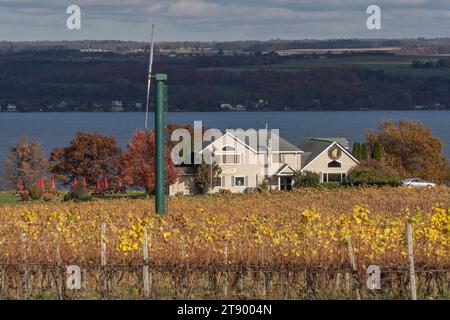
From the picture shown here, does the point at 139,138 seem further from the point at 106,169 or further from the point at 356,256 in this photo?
the point at 356,256

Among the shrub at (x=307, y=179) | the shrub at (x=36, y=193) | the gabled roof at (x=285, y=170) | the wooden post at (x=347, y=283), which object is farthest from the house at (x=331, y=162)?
the wooden post at (x=347, y=283)

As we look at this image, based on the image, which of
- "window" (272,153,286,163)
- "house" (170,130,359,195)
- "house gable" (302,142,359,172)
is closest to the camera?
"house" (170,130,359,195)

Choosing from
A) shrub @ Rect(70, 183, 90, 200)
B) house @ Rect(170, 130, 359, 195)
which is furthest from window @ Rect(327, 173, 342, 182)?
shrub @ Rect(70, 183, 90, 200)

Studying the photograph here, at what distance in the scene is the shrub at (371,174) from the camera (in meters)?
72.8

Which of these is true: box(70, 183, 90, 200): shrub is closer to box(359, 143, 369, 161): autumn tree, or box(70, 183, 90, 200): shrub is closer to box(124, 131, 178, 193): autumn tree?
box(124, 131, 178, 193): autumn tree

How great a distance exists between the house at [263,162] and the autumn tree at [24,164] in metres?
22.8

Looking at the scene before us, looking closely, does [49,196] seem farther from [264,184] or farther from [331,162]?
[331,162]

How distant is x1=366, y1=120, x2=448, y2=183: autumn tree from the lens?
9094 cm

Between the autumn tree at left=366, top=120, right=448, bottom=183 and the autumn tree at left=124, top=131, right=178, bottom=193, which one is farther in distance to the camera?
the autumn tree at left=366, top=120, right=448, bottom=183

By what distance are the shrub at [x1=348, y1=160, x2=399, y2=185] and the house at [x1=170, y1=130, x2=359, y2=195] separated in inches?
139

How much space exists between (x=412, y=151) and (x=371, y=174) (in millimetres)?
17256

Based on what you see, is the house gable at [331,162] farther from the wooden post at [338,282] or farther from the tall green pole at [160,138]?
the wooden post at [338,282]

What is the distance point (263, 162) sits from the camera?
274ft
